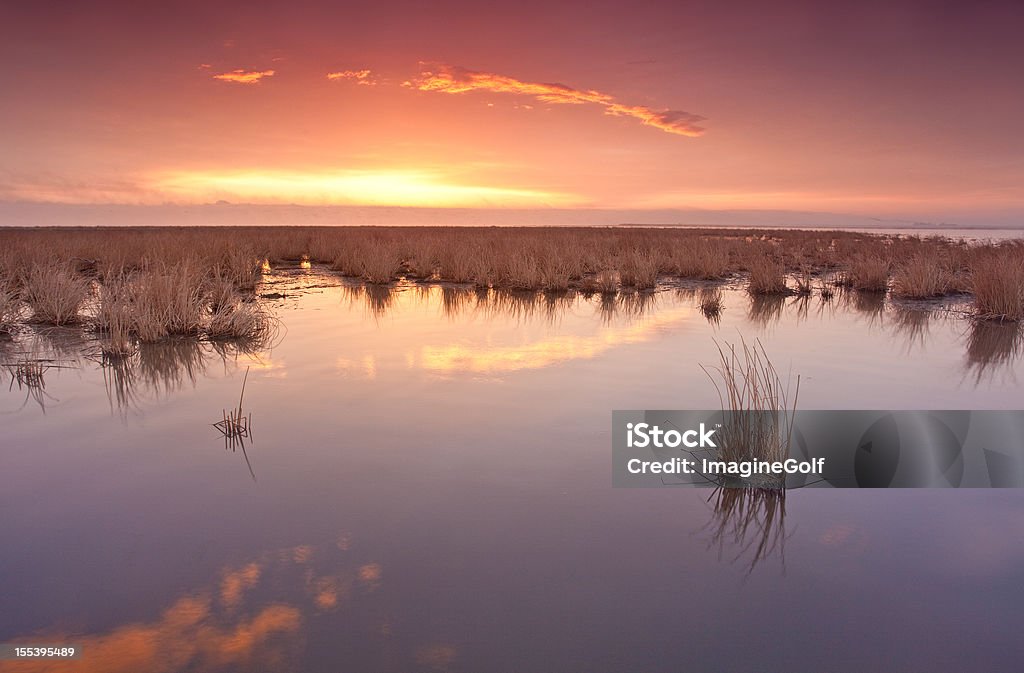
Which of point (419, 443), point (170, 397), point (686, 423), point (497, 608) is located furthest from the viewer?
point (170, 397)

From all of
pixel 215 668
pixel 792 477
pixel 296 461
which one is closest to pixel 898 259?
pixel 792 477

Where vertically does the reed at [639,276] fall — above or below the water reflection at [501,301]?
above

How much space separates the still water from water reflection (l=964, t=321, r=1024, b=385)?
92 cm

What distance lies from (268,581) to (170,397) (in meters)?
3.98

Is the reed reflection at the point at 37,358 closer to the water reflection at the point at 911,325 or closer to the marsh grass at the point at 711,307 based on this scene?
the marsh grass at the point at 711,307

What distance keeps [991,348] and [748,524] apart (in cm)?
791

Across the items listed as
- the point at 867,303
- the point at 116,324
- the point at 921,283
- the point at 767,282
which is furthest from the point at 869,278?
the point at 116,324

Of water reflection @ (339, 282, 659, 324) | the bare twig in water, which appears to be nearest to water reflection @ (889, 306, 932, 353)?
water reflection @ (339, 282, 659, 324)

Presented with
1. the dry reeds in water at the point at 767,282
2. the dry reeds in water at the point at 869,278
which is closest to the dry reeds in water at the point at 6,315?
the dry reeds in water at the point at 767,282

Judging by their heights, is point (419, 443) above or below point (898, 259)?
below

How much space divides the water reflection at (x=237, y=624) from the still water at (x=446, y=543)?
0.04 ft

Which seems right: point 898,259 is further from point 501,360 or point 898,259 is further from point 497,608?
point 497,608

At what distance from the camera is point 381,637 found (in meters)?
2.68

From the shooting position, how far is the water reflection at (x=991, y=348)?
7.90 meters
